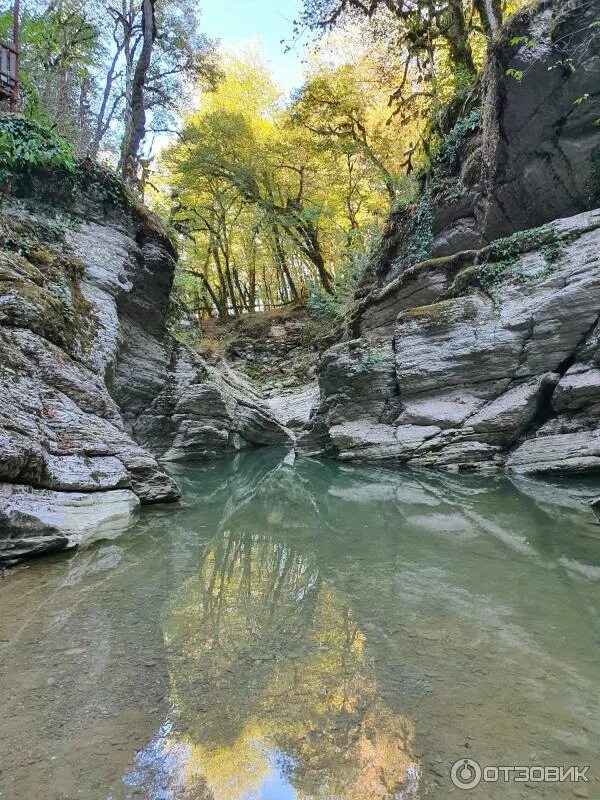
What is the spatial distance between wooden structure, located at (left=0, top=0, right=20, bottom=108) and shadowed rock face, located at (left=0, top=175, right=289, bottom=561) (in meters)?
2.68

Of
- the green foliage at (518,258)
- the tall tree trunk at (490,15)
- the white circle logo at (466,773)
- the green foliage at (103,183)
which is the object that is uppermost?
the tall tree trunk at (490,15)

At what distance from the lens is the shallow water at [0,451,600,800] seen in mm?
2018

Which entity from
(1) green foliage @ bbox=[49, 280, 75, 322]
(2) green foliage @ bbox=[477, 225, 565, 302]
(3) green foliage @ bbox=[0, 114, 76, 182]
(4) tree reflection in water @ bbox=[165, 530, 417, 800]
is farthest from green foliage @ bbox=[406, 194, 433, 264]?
(4) tree reflection in water @ bbox=[165, 530, 417, 800]

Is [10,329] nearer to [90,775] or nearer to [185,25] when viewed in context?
[90,775]

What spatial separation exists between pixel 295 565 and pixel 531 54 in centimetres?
1331

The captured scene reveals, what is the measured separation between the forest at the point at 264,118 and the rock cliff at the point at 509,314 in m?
3.32

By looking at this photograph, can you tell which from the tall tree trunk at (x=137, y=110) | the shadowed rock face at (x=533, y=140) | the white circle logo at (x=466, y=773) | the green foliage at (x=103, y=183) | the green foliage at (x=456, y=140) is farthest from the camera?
the green foliage at (x=456, y=140)

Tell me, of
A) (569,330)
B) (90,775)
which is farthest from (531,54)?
(90,775)

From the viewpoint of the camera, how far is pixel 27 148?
9.95m

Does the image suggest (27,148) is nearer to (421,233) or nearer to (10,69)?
(10,69)

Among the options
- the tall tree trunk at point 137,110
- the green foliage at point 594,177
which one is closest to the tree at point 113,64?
the tall tree trunk at point 137,110

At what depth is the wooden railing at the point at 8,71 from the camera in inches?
446

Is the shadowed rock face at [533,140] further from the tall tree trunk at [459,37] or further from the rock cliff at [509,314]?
the tall tree trunk at [459,37]

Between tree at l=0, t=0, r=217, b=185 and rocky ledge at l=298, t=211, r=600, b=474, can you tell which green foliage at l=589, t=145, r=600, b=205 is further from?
tree at l=0, t=0, r=217, b=185
